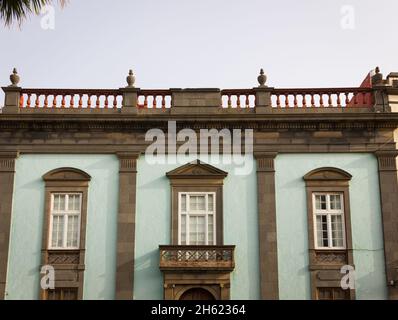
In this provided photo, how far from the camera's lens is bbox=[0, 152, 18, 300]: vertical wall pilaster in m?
20.2

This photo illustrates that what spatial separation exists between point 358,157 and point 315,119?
1878 mm

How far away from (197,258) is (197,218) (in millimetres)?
1447

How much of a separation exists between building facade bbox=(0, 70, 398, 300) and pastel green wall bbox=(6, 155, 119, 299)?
34 millimetres

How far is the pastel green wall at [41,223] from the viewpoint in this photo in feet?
66.0

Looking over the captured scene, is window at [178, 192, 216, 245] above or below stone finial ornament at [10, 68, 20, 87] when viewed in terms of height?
below

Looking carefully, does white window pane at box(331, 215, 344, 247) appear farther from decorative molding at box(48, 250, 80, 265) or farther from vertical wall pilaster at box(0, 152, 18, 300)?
vertical wall pilaster at box(0, 152, 18, 300)

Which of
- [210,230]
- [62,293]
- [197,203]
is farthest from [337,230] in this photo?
[62,293]

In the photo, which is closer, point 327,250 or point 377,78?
point 327,250

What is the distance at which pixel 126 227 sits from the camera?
67.3ft

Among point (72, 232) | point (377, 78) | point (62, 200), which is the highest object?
point (377, 78)

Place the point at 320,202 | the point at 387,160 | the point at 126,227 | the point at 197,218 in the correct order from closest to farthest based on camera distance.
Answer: the point at 126,227 → the point at 197,218 → the point at 320,202 → the point at 387,160

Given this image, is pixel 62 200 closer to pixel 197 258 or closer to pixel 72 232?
pixel 72 232

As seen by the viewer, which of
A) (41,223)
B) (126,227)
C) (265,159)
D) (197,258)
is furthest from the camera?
(265,159)

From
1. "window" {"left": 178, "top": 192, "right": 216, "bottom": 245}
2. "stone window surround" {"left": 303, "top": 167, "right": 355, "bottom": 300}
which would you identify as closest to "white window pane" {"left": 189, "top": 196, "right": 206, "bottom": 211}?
"window" {"left": 178, "top": 192, "right": 216, "bottom": 245}
